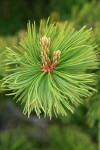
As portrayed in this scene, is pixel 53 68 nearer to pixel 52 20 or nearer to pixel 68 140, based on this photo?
pixel 52 20

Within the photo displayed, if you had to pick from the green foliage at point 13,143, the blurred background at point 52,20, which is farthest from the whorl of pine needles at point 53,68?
the green foliage at point 13,143

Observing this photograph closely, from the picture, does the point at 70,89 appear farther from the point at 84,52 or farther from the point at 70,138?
the point at 70,138

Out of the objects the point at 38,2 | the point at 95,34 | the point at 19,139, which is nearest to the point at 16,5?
the point at 38,2

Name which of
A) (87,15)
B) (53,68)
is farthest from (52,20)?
(53,68)

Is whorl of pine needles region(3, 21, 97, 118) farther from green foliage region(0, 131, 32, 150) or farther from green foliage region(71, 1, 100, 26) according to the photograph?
green foliage region(0, 131, 32, 150)

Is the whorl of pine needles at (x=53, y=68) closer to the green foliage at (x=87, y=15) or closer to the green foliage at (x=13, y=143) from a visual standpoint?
the green foliage at (x=87, y=15)

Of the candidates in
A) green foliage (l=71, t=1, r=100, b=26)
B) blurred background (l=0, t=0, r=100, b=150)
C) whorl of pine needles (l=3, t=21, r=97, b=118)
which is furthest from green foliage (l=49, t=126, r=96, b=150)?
whorl of pine needles (l=3, t=21, r=97, b=118)
